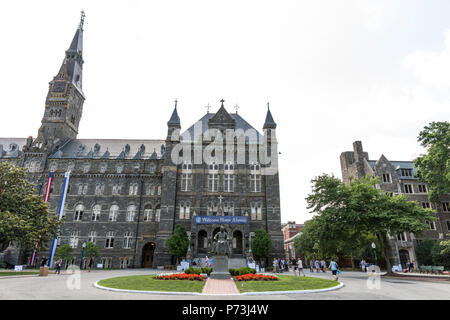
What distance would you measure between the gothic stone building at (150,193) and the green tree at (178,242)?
1.66 meters

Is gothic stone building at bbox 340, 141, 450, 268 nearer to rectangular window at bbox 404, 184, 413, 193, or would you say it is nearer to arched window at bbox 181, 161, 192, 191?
rectangular window at bbox 404, 184, 413, 193

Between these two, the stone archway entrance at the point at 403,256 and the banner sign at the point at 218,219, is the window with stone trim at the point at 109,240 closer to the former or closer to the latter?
the banner sign at the point at 218,219

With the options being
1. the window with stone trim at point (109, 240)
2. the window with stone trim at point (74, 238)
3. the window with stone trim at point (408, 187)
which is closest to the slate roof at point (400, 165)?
the window with stone trim at point (408, 187)

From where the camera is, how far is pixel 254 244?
34938 millimetres

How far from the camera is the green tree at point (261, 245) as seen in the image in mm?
34562

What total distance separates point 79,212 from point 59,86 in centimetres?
2733

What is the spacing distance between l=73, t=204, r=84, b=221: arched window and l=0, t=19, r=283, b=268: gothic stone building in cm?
14

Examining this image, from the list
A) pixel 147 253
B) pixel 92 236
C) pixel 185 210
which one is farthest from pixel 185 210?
pixel 92 236

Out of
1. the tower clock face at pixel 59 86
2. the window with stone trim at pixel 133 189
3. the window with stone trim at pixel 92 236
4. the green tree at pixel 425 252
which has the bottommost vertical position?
the green tree at pixel 425 252

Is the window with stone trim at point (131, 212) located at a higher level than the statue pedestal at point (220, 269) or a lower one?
higher

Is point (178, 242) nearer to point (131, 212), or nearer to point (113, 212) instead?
point (131, 212)

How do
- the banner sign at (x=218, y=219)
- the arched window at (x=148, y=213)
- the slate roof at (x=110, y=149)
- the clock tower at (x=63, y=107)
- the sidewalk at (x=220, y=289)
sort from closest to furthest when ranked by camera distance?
1. the sidewalk at (x=220, y=289)
2. the banner sign at (x=218, y=219)
3. the arched window at (x=148, y=213)
4. the slate roof at (x=110, y=149)
5. the clock tower at (x=63, y=107)

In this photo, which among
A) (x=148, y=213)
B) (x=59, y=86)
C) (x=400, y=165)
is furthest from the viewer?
(x=59, y=86)

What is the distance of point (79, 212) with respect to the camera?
42688mm
